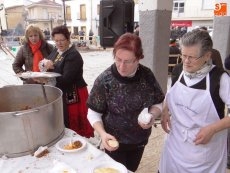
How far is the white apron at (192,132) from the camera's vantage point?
1264 mm

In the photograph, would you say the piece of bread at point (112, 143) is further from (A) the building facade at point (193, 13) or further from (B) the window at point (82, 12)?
(B) the window at point (82, 12)

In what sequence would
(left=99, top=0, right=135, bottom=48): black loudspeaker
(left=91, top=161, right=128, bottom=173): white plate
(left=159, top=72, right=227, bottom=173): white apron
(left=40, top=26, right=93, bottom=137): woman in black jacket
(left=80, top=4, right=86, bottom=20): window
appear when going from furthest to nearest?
(left=80, top=4, right=86, bottom=20): window
(left=99, top=0, right=135, bottom=48): black loudspeaker
(left=40, top=26, right=93, bottom=137): woman in black jacket
(left=159, top=72, right=227, bottom=173): white apron
(left=91, top=161, right=128, bottom=173): white plate

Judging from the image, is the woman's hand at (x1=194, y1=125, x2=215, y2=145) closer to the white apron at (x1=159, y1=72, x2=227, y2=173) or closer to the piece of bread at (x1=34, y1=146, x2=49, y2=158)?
the white apron at (x1=159, y1=72, x2=227, y2=173)

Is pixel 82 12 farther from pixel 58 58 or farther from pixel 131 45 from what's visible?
pixel 131 45

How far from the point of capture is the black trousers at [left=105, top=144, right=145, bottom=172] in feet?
4.99

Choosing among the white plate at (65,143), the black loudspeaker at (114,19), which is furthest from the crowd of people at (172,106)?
the black loudspeaker at (114,19)

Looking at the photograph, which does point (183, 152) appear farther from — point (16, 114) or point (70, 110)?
point (70, 110)

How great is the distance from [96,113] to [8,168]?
52 cm

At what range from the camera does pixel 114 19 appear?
9.03 feet

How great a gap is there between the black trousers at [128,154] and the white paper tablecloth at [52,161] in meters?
0.24

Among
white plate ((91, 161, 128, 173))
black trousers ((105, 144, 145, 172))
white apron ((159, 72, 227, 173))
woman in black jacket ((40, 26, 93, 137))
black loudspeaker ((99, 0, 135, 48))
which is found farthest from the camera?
black loudspeaker ((99, 0, 135, 48))

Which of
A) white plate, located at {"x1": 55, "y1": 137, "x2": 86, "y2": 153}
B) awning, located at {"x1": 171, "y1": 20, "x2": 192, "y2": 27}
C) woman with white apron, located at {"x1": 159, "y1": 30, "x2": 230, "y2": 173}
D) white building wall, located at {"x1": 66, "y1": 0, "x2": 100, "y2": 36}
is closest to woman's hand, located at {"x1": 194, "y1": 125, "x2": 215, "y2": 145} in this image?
woman with white apron, located at {"x1": 159, "y1": 30, "x2": 230, "y2": 173}

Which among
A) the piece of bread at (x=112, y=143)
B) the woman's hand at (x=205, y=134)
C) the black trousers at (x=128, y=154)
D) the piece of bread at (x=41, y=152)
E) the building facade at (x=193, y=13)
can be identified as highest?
the building facade at (x=193, y=13)

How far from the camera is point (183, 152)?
1396mm
